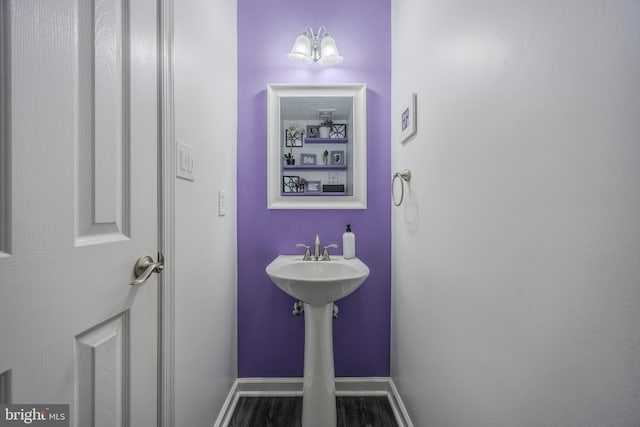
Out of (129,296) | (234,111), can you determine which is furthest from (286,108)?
(129,296)

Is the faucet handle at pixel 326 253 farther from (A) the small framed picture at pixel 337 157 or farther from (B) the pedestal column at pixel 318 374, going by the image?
(A) the small framed picture at pixel 337 157

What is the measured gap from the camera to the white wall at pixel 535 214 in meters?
0.35

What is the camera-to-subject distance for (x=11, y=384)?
14.9 inches

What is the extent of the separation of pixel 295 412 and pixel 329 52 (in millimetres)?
1907

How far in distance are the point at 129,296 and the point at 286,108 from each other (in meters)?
1.21

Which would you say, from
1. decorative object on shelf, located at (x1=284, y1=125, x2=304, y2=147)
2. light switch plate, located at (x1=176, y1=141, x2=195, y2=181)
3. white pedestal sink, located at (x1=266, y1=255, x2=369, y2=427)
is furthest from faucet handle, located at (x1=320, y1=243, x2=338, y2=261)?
light switch plate, located at (x1=176, y1=141, x2=195, y2=181)

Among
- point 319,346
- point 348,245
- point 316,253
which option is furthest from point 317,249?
point 319,346

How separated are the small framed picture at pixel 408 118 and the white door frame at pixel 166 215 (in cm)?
92

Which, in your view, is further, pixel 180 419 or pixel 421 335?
pixel 421 335

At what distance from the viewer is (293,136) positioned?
149 centimetres

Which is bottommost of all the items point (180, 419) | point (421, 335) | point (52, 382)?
point (180, 419)

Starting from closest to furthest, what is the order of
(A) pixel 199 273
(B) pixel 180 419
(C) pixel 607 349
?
1. (C) pixel 607 349
2. (B) pixel 180 419
3. (A) pixel 199 273

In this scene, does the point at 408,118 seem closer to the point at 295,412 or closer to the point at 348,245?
the point at 348,245

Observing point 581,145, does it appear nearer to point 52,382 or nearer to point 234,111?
point 52,382
